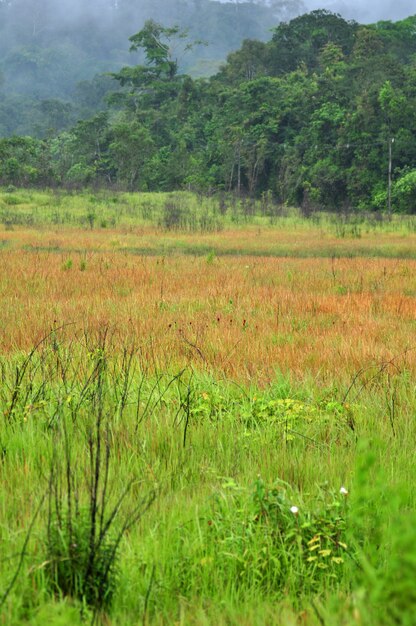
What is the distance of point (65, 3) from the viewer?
191500 mm

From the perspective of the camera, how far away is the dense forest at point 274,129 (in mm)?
38375

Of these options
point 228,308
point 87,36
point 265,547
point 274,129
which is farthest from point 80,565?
point 87,36

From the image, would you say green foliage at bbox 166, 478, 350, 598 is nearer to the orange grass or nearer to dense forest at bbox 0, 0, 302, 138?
the orange grass

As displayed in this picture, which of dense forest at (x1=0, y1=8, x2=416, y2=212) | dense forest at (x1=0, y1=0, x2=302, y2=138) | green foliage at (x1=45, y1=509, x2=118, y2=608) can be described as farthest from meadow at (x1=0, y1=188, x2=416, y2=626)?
dense forest at (x1=0, y1=0, x2=302, y2=138)

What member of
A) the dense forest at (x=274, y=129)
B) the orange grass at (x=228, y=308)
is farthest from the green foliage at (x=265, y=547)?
the dense forest at (x=274, y=129)

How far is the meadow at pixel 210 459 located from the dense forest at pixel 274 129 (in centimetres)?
2839

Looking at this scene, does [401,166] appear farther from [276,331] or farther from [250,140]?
[276,331]

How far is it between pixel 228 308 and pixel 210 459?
4229 millimetres

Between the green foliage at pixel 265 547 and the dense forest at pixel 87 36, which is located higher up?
the dense forest at pixel 87 36

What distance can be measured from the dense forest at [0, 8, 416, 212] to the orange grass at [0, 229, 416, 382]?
24.1m

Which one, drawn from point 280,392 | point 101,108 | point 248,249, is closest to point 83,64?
point 101,108

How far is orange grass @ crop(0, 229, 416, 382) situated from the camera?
488 centimetres

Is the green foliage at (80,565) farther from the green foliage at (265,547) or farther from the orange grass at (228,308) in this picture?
the orange grass at (228,308)

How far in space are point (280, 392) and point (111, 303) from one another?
3785 millimetres
